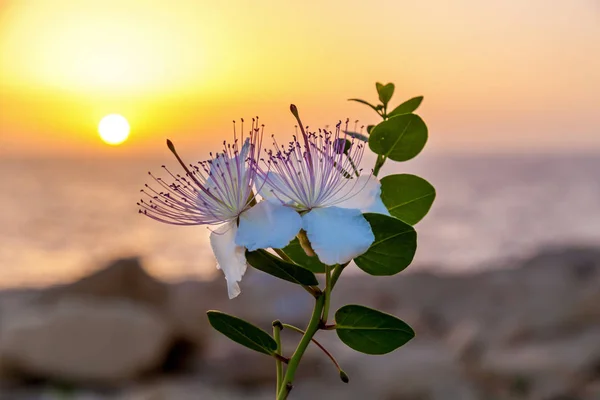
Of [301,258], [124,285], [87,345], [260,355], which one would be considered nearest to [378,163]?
[301,258]

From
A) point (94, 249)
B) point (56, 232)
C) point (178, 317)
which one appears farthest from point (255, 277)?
point (56, 232)

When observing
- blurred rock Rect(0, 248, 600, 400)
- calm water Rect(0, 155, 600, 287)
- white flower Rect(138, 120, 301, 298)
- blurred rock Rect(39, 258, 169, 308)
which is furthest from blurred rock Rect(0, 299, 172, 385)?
white flower Rect(138, 120, 301, 298)

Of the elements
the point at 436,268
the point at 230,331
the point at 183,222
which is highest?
the point at 183,222

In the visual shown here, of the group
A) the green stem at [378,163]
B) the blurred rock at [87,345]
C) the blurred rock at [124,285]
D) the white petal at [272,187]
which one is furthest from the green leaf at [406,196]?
the blurred rock at [124,285]

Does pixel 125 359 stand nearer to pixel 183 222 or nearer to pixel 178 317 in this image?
pixel 178 317

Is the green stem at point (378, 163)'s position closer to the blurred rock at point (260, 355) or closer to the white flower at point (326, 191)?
the white flower at point (326, 191)

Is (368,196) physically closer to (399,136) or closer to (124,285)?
(399,136)
